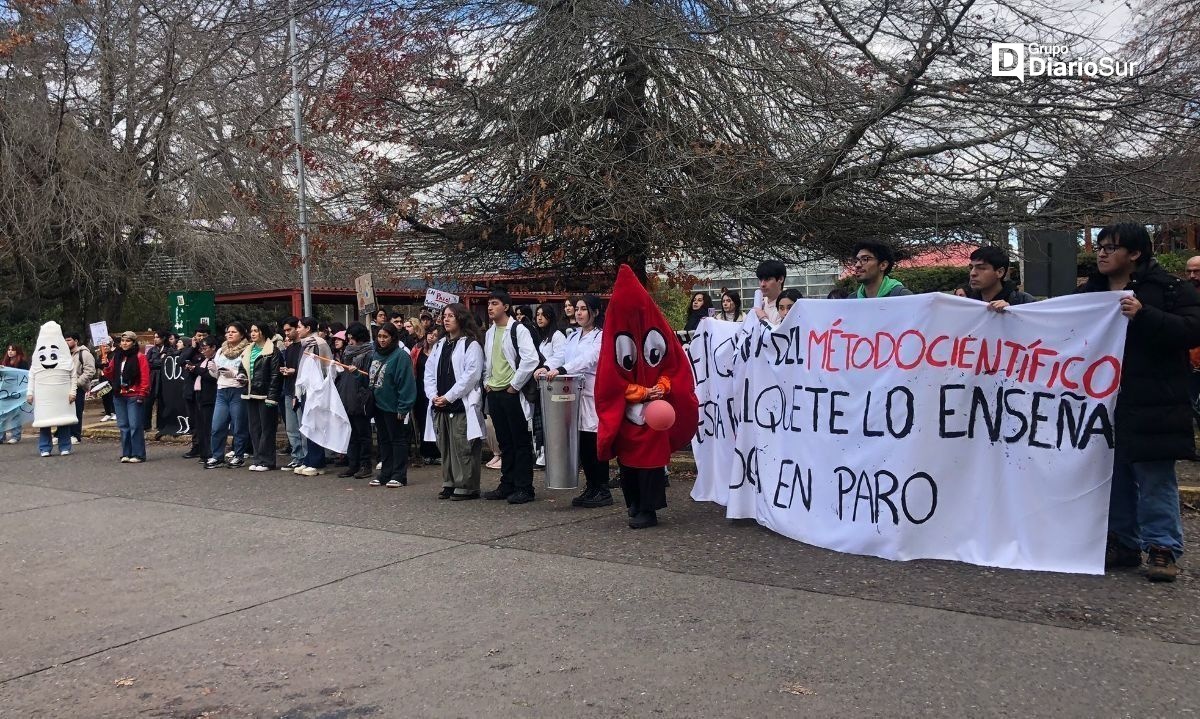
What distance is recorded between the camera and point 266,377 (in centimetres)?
1227

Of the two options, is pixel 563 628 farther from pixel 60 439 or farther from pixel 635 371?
pixel 60 439

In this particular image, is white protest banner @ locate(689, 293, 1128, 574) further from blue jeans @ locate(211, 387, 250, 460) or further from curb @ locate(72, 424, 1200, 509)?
blue jeans @ locate(211, 387, 250, 460)

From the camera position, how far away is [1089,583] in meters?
5.70

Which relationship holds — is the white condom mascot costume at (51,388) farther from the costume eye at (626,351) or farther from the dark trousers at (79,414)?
the costume eye at (626,351)

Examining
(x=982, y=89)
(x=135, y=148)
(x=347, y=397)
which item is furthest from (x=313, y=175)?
(x=982, y=89)

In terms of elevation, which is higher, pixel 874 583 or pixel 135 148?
pixel 135 148

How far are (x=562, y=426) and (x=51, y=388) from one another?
10.00 metres

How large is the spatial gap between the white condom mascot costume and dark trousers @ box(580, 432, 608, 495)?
32.0ft

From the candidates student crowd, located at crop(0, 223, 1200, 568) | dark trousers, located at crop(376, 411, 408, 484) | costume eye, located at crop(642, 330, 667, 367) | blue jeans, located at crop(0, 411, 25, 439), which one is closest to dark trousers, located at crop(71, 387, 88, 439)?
student crowd, located at crop(0, 223, 1200, 568)

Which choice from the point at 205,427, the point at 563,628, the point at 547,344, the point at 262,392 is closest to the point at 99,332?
the point at 205,427

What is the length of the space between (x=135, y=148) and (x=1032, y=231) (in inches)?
680

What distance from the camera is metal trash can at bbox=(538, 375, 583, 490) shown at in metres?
8.88

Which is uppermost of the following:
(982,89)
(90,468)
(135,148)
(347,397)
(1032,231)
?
(135,148)

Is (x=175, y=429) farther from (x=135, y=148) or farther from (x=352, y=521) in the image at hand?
(x=352, y=521)
